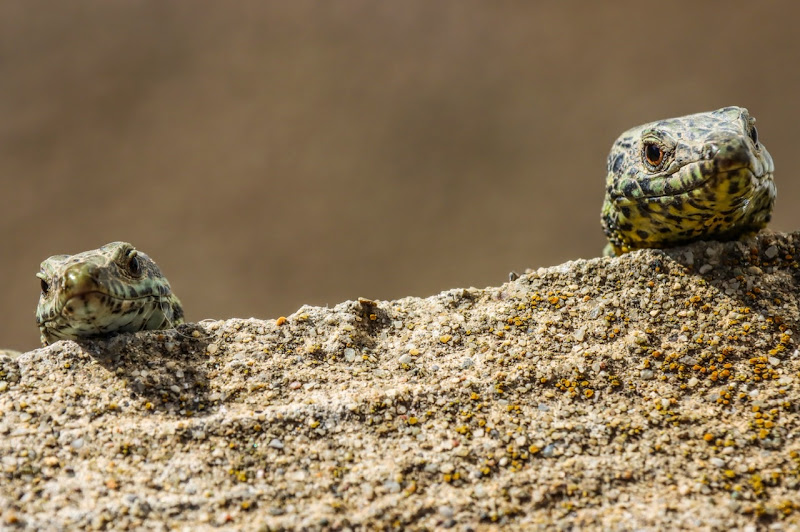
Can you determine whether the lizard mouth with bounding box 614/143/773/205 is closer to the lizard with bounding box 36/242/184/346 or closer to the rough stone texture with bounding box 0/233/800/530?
the rough stone texture with bounding box 0/233/800/530

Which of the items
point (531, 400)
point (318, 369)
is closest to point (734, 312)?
point (531, 400)

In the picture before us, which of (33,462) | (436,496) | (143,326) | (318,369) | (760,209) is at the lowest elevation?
(436,496)

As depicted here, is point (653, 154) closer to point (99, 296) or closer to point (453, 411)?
point (453, 411)

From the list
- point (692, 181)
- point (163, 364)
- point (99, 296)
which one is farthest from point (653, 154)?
point (99, 296)

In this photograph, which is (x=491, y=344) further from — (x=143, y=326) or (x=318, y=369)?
(x=143, y=326)

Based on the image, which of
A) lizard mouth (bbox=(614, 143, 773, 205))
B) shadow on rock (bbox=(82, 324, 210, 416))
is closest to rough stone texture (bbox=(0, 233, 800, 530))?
shadow on rock (bbox=(82, 324, 210, 416))

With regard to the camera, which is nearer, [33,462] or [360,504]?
[360,504]

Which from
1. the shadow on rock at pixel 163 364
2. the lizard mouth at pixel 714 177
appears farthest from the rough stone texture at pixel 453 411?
the lizard mouth at pixel 714 177
